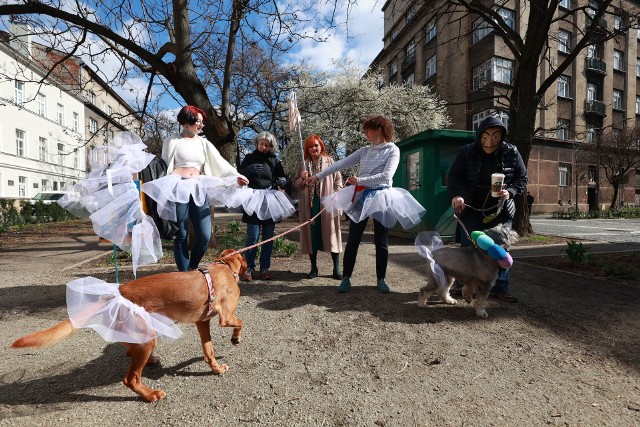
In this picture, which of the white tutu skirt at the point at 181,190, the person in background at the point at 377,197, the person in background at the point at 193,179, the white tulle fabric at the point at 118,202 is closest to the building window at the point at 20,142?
the person in background at the point at 193,179

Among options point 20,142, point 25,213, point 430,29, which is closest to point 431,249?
point 430,29

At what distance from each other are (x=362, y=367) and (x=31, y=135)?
35.6 metres

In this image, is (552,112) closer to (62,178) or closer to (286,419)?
(286,419)

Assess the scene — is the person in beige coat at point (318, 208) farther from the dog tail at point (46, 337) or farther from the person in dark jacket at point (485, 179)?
the dog tail at point (46, 337)

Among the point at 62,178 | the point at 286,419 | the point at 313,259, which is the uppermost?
the point at 62,178

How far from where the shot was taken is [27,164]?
27.7 metres

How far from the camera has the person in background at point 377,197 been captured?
157 inches

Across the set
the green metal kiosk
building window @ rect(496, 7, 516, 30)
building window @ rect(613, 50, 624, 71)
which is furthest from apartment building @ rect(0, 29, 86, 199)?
building window @ rect(613, 50, 624, 71)

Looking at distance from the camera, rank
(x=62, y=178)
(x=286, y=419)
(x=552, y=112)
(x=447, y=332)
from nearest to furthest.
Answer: (x=286, y=419) < (x=447, y=332) < (x=552, y=112) < (x=62, y=178)

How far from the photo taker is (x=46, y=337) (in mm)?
1865

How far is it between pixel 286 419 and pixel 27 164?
34.9 m

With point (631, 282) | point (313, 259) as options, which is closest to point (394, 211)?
point (313, 259)

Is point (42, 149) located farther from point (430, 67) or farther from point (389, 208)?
point (389, 208)

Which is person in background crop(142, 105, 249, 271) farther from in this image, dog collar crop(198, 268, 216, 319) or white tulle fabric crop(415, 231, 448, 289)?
white tulle fabric crop(415, 231, 448, 289)
